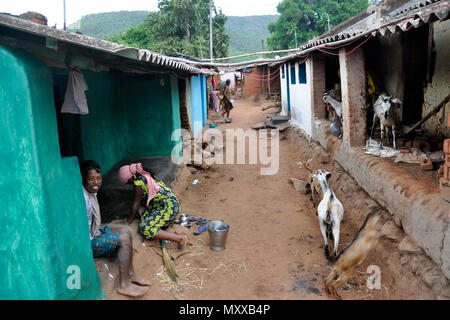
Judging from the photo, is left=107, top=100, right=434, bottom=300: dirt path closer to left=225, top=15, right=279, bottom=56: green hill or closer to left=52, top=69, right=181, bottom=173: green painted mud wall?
left=52, top=69, right=181, bottom=173: green painted mud wall

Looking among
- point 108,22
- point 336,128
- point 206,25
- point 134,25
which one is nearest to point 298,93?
point 336,128

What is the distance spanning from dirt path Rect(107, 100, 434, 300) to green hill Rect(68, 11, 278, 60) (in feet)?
195

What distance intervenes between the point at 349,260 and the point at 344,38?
14.6ft

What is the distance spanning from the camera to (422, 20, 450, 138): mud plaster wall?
687cm

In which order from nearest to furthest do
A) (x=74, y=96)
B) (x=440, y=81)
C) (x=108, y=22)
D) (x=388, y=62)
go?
(x=74, y=96), (x=440, y=81), (x=388, y=62), (x=108, y=22)

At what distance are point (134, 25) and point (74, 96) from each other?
245 ft

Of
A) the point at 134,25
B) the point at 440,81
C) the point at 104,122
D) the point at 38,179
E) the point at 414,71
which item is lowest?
the point at 38,179

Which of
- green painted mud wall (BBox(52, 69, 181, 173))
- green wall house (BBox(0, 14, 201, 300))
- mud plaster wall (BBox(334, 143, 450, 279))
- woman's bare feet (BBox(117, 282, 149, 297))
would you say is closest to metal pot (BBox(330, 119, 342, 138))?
mud plaster wall (BBox(334, 143, 450, 279))

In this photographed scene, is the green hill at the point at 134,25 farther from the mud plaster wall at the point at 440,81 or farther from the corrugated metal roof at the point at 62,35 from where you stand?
the corrugated metal roof at the point at 62,35

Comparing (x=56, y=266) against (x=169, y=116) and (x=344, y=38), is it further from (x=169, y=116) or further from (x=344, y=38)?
(x=344, y=38)

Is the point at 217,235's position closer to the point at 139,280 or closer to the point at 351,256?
the point at 139,280

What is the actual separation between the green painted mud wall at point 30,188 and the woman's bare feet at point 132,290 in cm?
73

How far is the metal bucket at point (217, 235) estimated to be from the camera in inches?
226

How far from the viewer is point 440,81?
23.4ft
